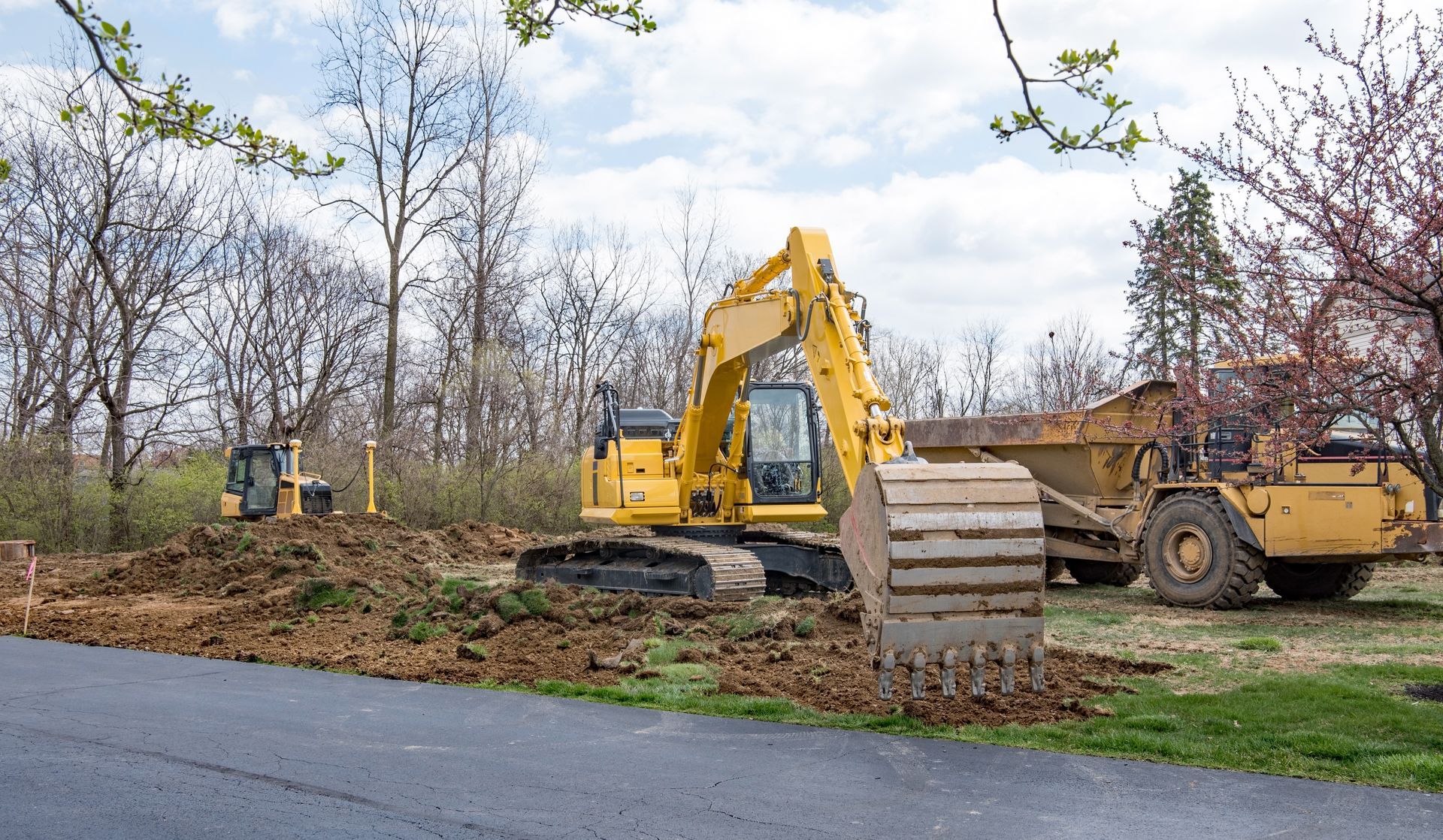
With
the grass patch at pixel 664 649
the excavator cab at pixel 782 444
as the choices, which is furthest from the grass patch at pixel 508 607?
the excavator cab at pixel 782 444

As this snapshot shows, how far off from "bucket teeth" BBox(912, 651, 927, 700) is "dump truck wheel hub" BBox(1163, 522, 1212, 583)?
7.90 m

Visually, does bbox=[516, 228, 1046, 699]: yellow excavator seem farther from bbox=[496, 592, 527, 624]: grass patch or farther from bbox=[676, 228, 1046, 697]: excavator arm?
bbox=[496, 592, 527, 624]: grass patch

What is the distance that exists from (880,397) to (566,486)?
2113 centimetres

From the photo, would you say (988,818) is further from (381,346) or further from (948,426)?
(381,346)

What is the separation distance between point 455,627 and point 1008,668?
21.5ft

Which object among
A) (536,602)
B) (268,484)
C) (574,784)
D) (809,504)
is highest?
(268,484)

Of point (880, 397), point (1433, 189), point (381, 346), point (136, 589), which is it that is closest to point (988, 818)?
point (880, 397)

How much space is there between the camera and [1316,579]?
1402cm

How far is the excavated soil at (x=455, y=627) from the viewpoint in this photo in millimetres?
8641

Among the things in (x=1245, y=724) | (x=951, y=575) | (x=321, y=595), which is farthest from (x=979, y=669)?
(x=321, y=595)

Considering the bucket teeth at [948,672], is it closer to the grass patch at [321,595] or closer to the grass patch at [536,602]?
the grass patch at [536,602]

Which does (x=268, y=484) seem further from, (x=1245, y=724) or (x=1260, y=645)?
(x=1245, y=724)

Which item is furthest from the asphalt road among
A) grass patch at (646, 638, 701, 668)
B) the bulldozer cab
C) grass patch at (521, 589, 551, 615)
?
the bulldozer cab

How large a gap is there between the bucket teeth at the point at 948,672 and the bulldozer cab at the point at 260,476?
19014mm
